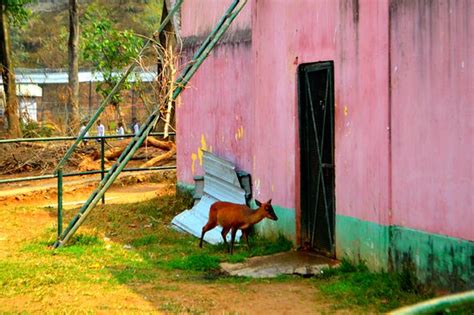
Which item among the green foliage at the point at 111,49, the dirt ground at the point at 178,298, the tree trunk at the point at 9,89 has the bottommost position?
the dirt ground at the point at 178,298

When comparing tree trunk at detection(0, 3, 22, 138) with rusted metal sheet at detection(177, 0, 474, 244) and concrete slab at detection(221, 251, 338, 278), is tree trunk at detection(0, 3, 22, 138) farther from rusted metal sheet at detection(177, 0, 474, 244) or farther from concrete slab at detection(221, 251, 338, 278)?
concrete slab at detection(221, 251, 338, 278)

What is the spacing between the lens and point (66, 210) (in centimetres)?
1410

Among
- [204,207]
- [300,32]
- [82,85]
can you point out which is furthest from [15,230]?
[82,85]

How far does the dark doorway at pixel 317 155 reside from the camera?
29.6 ft

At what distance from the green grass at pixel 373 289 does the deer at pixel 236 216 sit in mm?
1573

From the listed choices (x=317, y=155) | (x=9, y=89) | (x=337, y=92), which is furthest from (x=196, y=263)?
(x=9, y=89)

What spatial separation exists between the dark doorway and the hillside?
42.3m

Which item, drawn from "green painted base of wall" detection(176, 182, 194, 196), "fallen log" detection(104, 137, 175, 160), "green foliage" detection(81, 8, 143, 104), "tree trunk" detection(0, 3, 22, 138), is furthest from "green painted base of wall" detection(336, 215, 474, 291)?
"green foliage" detection(81, 8, 143, 104)

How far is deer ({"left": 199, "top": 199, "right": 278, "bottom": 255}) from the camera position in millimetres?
9547

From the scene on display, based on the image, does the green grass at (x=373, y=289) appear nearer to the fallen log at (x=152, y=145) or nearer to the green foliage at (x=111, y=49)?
the fallen log at (x=152, y=145)

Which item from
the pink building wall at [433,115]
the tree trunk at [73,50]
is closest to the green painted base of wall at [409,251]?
the pink building wall at [433,115]

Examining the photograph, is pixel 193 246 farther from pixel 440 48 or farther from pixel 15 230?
pixel 440 48

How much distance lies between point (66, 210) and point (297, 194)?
5753 millimetres

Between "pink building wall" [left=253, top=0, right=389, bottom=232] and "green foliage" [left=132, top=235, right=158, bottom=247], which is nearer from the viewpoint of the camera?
"pink building wall" [left=253, top=0, right=389, bottom=232]
